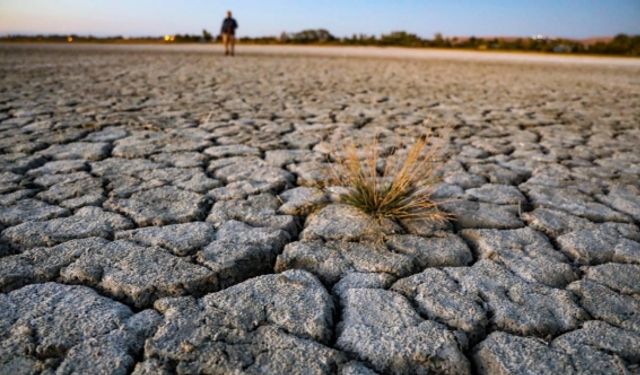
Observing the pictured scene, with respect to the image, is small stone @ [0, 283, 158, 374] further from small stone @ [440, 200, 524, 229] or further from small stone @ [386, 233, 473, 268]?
small stone @ [440, 200, 524, 229]

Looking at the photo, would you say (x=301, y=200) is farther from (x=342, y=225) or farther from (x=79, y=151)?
(x=79, y=151)

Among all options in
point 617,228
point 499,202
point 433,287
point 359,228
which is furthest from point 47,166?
point 617,228

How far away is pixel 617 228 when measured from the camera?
1.72 m

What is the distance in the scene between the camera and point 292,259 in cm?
142

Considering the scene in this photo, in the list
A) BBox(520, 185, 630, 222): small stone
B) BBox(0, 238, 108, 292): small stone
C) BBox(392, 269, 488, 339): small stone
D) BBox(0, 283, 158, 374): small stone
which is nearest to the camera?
BBox(0, 283, 158, 374): small stone

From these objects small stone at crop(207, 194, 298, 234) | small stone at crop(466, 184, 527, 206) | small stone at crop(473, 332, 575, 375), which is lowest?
small stone at crop(473, 332, 575, 375)

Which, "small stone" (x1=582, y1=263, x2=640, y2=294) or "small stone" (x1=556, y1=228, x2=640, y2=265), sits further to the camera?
"small stone" (x1=556, y1=228, x2=640, y2=265)

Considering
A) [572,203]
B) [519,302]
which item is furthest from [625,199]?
[519,302]

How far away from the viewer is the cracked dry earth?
1028 millimetres

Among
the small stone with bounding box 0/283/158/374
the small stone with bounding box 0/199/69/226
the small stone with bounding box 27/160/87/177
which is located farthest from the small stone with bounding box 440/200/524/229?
the small stone with bounding box 27/160/87/177

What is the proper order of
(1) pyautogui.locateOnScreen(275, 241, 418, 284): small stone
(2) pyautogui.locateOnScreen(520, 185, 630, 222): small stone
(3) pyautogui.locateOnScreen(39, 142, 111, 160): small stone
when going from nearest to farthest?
(1) pyautogui.locateOnScreen(275, 241, 418, 284): small stone, (2) pyautogui.locateOnScreen(520, 185, 630, 222): small stone, (3) pyautogui.locateOnScreen(39, 142, 111, 160): small stone

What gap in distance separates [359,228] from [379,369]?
27.1 inches

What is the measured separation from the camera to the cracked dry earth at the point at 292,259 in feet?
3.37

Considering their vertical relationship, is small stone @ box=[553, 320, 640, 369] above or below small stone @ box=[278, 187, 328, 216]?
below
